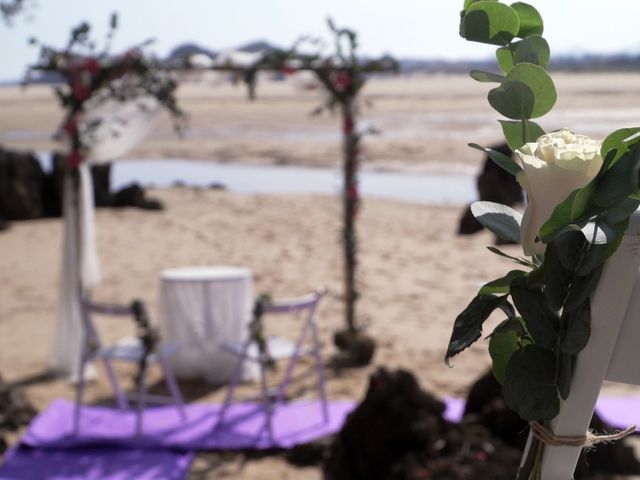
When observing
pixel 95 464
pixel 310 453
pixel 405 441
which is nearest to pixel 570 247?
pixel 405 441

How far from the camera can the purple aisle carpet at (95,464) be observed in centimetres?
467

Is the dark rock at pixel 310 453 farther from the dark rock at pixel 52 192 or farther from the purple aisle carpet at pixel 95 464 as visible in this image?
the dark rock at pixel 52 192

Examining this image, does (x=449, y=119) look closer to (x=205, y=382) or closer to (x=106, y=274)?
(x=106, y=274)

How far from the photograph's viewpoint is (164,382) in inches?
251

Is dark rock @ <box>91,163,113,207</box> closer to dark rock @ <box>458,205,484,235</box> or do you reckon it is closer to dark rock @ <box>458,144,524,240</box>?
dark rock @ <box>458,205,484,235</box>

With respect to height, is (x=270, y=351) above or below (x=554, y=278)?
below

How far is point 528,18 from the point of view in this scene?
102cm

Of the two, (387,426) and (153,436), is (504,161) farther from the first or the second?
(153,436)

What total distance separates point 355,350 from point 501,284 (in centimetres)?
572

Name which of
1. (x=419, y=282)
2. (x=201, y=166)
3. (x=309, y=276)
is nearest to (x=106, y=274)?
(x=309, y=276)

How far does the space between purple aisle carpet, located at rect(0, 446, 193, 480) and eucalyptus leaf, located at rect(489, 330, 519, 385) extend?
3.91 m

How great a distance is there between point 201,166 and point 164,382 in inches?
579

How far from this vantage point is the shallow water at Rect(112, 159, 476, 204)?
15609 millimetres

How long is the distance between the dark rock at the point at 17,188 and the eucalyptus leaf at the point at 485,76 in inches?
484
